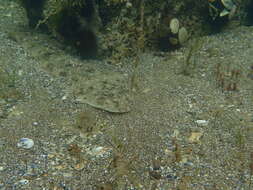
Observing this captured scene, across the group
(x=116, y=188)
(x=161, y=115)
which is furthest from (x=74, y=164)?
(x=161, y=115)

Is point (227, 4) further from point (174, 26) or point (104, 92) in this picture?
point (104, 92)

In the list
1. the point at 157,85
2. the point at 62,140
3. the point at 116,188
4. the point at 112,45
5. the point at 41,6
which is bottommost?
the point at 116,188

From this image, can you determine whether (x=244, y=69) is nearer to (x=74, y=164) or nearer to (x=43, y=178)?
(x=74, y=164)

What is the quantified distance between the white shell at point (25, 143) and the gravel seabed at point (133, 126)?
0.25ft

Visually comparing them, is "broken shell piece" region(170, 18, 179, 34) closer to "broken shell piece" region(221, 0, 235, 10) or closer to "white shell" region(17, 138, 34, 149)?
"broken shell piece" region(221, 0, 235, 10)

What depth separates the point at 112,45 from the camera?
7.21 meters

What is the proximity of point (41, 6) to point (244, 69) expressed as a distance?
572 cm

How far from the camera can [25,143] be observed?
4.76m

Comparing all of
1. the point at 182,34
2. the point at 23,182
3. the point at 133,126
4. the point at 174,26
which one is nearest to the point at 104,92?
the point at 133,126

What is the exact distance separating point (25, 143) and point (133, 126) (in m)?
1.95

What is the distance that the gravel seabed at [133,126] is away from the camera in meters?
4.24

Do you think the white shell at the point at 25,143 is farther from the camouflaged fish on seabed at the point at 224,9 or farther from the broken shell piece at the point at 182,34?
the camouflaged fish on seabed at the point at 224,9

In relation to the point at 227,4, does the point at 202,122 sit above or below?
below

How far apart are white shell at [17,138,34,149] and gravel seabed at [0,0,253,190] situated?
3.0 inches
